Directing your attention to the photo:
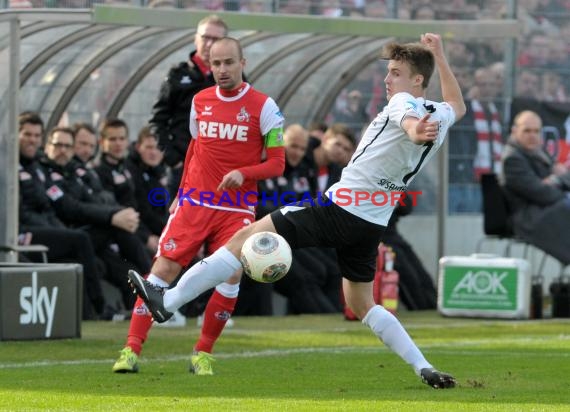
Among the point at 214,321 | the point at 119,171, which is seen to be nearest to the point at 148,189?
the point at 119,171

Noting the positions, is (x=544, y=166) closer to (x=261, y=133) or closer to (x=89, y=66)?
(x=89, y=66)

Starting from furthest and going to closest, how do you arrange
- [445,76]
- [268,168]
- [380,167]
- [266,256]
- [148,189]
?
[148,189] < [268,168] < [445,76] < [380,167] < [266,256]

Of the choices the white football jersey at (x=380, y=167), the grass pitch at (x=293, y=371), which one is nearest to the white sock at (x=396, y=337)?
the grass pitch at (x=293, y=371)

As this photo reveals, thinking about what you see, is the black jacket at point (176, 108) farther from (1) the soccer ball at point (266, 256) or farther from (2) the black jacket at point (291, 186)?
(2) the black jacket at point (291, 186)

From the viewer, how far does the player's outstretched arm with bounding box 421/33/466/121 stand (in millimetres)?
8859

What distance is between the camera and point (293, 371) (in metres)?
9.96

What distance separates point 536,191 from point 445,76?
814 cm

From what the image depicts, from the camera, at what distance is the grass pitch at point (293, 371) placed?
8000mm

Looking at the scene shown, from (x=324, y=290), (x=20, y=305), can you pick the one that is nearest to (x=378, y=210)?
(x=20, y=305)

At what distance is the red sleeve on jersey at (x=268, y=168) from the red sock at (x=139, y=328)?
3.44 ft

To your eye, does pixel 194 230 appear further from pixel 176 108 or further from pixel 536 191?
pixel 536 191

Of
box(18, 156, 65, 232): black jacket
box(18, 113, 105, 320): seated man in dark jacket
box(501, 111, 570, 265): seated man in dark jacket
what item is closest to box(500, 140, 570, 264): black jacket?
box(501, 111, 570, 265): seated man in dark jacket

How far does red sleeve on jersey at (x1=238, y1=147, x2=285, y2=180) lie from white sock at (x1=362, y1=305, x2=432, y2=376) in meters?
1.41

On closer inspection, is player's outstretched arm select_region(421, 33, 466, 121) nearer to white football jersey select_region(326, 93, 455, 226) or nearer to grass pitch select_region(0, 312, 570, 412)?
white football jersey select_region(326, 93, 455, 226)
